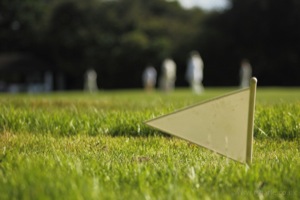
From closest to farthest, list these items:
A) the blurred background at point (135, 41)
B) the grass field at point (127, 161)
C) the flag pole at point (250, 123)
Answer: the grass field at point (127, 161) → the flag pole at point (250, 123) → the blurred background at point (135, 41)

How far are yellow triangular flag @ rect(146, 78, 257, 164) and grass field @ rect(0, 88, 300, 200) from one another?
16 centimetres

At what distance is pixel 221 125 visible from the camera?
14.7 feet

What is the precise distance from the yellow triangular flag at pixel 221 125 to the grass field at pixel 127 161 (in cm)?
16

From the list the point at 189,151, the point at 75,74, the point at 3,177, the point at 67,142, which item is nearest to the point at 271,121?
the point at 189,151

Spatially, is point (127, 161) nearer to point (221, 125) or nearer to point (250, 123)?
point (221, 125)

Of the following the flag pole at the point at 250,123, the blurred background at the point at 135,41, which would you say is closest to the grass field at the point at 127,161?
the flag pole at the point at 250,123

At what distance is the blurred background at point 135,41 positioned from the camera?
173 ft

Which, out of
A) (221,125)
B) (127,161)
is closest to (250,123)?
(221,125)

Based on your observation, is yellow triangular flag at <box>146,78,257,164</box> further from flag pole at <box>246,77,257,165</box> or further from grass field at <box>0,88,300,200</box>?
grass field at <box>0,88,300,200</box>

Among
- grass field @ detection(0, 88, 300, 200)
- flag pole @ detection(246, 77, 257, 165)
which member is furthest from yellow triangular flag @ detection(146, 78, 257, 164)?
grass field @ detection(0, 88, 300, 200)

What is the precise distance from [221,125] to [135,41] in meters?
54.9

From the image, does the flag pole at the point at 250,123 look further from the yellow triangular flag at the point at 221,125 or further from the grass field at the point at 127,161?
the grass field at the point at 127,161

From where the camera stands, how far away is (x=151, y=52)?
5878 cm

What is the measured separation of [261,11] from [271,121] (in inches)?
1924
